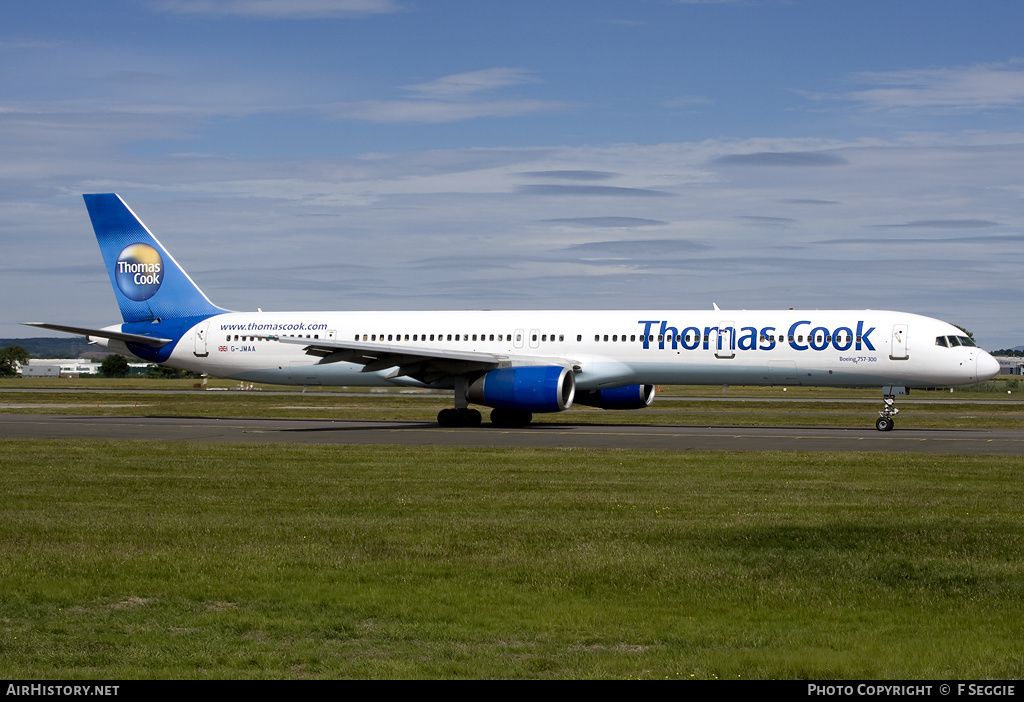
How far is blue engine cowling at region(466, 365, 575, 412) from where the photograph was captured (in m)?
34.7

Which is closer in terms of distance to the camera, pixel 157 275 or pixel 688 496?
pixel 688 496

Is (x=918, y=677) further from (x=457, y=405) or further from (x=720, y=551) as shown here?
(x=457, y=405)

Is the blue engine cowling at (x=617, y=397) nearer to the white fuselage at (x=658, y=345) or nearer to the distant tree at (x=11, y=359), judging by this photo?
the white fuselage at (x=658, y=345)

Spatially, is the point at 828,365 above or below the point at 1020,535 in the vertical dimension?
above

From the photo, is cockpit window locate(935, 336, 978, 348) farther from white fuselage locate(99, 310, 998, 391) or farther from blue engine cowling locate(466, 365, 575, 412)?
blue engine cowling locate(466, 365, 575, 412)

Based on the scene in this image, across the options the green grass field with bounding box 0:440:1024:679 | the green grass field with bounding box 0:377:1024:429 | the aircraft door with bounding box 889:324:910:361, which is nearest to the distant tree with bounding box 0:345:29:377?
the green grass field with bounding box 0:377:1024:429

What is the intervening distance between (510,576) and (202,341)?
113 feet

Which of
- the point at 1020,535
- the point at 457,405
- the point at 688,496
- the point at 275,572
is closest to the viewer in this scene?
the point at 275,572

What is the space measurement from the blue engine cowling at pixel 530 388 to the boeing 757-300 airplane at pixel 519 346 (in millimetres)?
45

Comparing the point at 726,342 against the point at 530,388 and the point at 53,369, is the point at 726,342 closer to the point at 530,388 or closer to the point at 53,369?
the point at 530,388

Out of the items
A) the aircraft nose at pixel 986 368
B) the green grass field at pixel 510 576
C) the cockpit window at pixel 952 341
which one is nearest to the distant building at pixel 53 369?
the cockpit window at pixel 952 341

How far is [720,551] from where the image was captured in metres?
12.5
